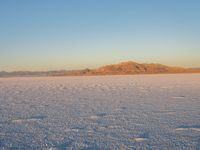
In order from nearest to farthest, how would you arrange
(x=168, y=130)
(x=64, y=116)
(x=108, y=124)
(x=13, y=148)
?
(x=13, y=148), (x=168, y=130), (x=108, y=124), (x=64, y=116)

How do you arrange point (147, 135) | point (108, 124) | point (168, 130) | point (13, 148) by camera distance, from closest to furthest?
point (13, 148), point (147, 135), point (168, 130), point (108, 124)

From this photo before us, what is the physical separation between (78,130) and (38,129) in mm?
610

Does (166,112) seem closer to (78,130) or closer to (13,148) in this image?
(78,130)

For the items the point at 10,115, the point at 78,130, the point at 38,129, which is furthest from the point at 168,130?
the point at 10,115

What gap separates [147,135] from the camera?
358 centimetres

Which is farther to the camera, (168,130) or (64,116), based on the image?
(64,116)

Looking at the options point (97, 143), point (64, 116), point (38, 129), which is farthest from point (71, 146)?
point (64, 116)

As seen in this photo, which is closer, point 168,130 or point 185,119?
point 168,130

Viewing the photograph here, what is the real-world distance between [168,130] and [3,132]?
2.36m

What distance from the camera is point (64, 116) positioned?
514 cm

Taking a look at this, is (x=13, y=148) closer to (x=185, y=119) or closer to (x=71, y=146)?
(x=71, y=146)

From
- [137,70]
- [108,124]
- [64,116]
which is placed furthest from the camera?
[137,70]

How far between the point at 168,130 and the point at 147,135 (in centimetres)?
43

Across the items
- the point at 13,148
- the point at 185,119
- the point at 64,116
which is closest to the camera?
the point at 13,148
